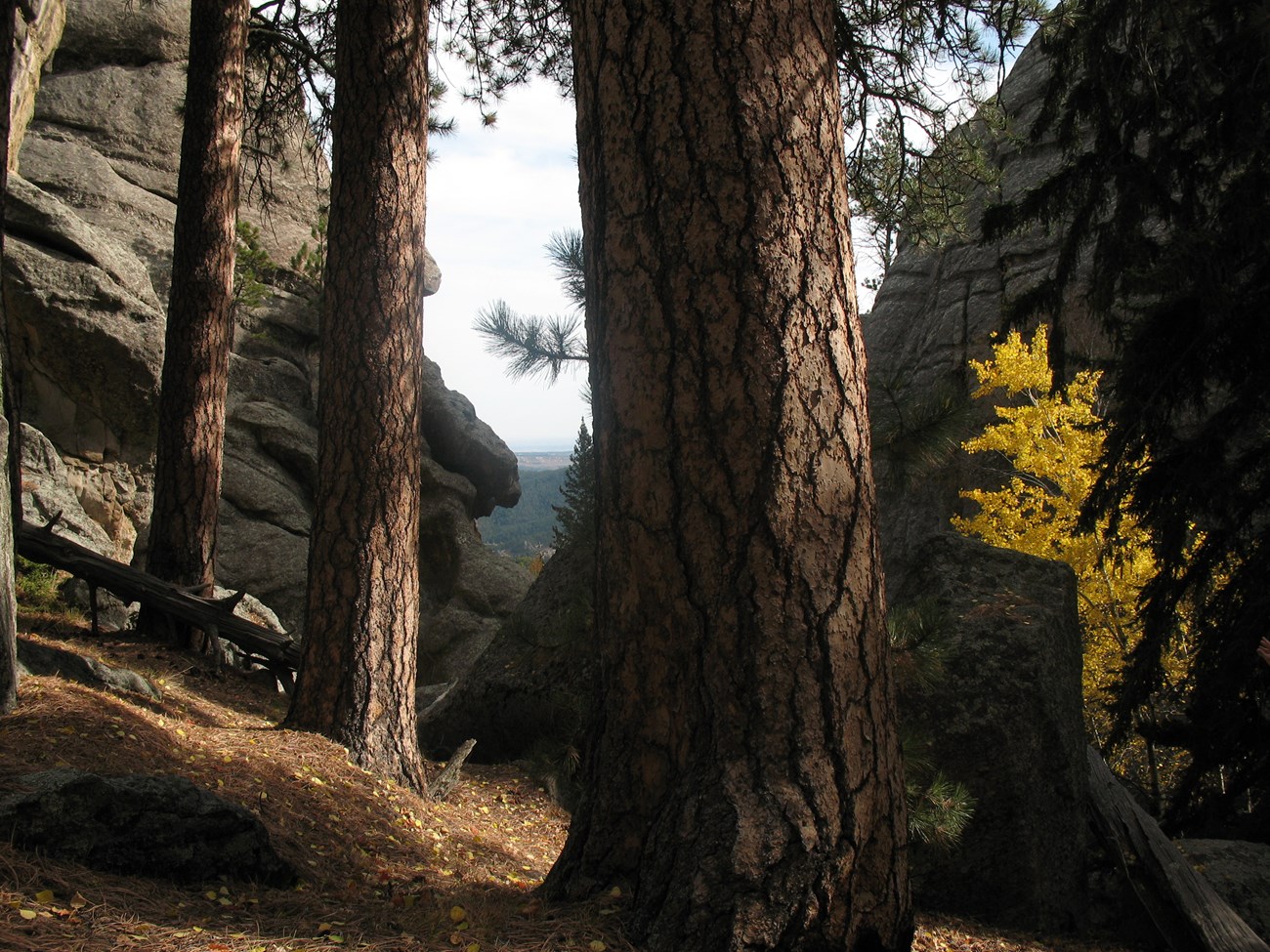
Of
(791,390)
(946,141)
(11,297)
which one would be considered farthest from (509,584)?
(791,390)

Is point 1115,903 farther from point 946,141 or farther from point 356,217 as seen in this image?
point 356,217

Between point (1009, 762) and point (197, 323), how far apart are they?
6.43 metres

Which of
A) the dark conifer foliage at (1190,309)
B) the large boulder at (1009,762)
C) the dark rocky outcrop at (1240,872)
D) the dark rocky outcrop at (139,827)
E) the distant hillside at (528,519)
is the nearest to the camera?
the dark rocky outcrop at (139,827)

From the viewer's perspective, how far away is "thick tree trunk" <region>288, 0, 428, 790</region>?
15.9 ft

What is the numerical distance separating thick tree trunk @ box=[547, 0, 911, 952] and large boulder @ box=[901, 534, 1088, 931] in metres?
1.90

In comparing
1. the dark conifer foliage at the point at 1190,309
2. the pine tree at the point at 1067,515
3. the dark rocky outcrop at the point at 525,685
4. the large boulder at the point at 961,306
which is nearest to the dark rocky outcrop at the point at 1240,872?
the dark conifer foliage at the point at 1190,309

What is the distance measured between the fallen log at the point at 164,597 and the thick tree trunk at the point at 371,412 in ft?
7.49

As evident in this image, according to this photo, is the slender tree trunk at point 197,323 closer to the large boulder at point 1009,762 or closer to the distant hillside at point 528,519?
the large boulder at point 1009,762

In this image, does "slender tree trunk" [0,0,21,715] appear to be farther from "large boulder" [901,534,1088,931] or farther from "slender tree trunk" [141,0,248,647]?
"large boulder" [901,534,1088,931]

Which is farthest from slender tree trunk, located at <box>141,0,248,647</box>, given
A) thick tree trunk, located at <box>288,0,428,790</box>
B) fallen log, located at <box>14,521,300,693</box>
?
thick tree trunk, located at <box>288,0,428,790</box>

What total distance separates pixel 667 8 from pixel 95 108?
48.9 ft

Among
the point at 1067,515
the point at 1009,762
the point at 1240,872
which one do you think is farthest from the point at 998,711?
the point at 1067,515

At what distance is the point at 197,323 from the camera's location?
23.9ft

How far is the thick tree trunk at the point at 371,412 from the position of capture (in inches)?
191
